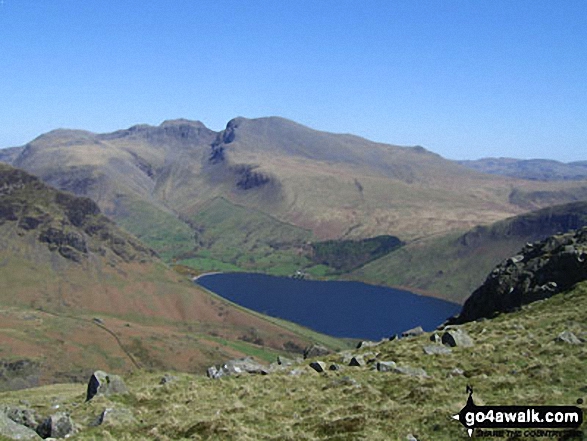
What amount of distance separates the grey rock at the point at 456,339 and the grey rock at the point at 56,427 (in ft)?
103

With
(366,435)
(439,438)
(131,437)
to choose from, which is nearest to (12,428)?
(131,437)

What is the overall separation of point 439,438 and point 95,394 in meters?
25.2

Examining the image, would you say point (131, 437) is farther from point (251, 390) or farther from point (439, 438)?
point (439, 438)

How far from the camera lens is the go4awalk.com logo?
70.7ft

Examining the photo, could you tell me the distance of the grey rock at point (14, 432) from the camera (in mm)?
25245

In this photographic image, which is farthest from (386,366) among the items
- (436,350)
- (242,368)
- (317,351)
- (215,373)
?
(317,351)

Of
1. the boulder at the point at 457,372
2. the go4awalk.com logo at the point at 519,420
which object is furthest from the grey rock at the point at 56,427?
the boulder at the point at 457,372

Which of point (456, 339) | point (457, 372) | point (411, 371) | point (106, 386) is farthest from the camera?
point (456, 339)

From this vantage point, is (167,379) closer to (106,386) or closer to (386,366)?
(106,386)

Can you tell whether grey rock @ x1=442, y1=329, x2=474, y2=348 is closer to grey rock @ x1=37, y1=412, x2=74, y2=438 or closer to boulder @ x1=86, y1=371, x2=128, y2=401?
boulder @ x1=86, y1=371, x2=128, y2=401

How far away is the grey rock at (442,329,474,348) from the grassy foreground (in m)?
0.83

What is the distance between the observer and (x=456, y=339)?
4550 centimetres

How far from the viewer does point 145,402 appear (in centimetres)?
3444

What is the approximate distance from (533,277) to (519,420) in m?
53.6
